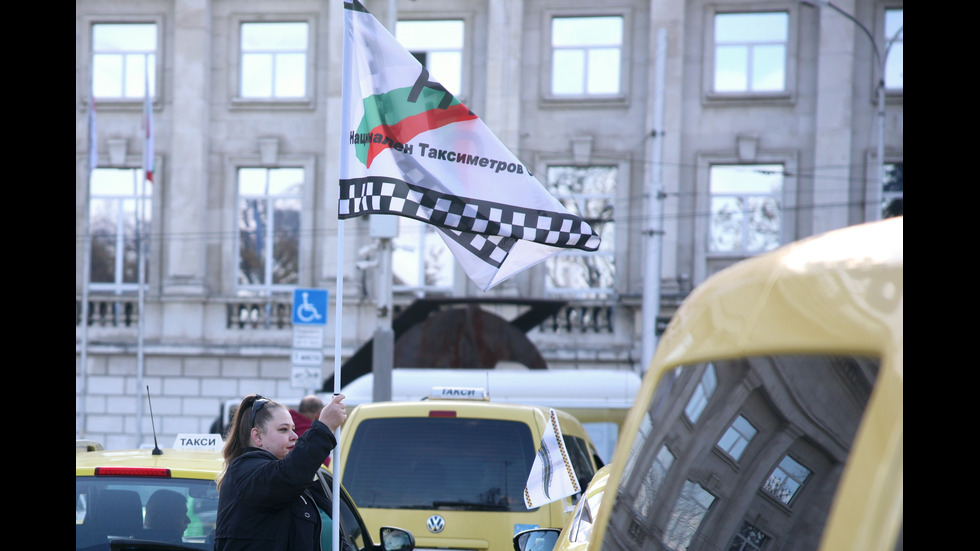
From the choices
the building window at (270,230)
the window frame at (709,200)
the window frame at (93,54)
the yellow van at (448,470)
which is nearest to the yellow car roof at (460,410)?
the yellow van at (448,470)

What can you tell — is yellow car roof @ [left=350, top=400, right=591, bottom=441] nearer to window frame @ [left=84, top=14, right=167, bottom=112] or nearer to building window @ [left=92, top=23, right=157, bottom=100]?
window frame @ [left=84, top=14, right=167, bottom=112]

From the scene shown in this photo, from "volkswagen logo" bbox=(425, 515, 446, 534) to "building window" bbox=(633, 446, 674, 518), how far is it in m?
4.25

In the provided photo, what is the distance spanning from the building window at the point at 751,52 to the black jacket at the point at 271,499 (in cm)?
2258

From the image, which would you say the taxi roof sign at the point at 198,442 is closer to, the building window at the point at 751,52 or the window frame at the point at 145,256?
the window frame at the point at 145,256

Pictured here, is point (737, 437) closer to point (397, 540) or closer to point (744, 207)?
point (397, 540)

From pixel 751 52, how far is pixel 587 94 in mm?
3900

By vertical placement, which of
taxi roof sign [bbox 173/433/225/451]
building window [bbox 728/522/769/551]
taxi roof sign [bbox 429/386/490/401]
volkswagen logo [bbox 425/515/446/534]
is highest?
building window [bbox 728/522/769/551]

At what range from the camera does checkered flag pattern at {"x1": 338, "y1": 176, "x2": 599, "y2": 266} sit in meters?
5.29

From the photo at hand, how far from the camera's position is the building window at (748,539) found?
2559mm

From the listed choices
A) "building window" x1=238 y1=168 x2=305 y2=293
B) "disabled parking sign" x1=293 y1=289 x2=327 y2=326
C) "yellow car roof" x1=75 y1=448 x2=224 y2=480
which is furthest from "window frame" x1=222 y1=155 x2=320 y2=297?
"yellow car roof" x1=75 y1=448 x2=224 y2=480

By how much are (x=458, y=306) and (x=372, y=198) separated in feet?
64.1

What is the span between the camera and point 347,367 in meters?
23.3

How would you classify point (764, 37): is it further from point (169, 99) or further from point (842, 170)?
point (169, 99)
